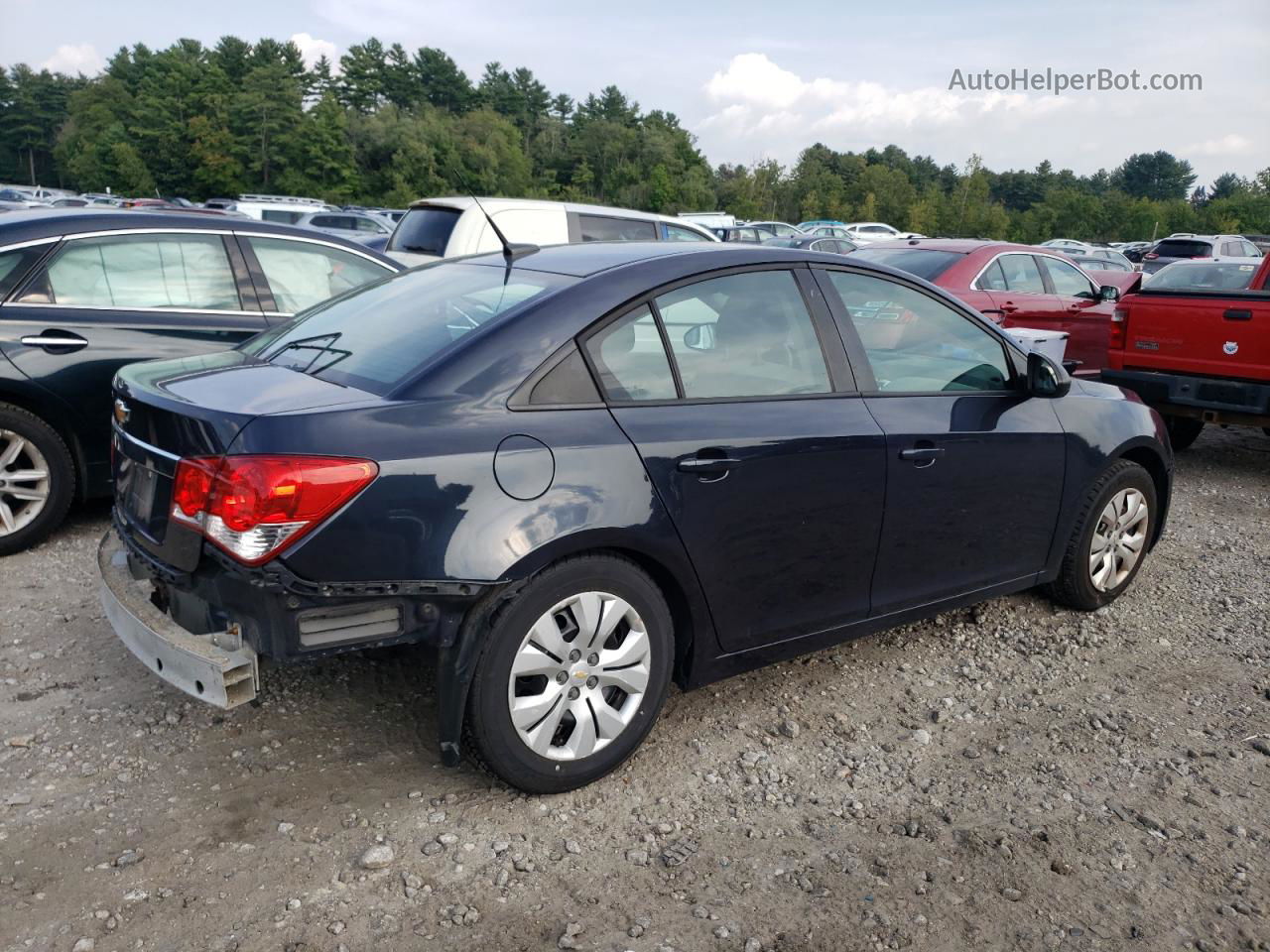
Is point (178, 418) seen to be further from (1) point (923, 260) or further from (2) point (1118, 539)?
(1) point (923, 260)

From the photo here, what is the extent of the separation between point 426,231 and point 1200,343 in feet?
20.9

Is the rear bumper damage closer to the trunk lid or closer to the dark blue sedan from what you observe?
the dark blue sedan

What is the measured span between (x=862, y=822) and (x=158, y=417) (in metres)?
2.39

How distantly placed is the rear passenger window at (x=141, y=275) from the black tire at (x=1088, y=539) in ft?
14.4

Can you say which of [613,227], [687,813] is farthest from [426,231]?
[687,813]

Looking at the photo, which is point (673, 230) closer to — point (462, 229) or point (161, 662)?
point (462, 229)

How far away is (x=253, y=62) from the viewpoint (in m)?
97.1

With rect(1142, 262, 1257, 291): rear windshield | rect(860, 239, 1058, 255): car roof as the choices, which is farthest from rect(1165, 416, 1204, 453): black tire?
rect(860, 239, 1058, 255): car roof

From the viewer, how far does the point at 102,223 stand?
5371mm

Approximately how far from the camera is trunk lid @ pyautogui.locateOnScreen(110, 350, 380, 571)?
9.48 feet

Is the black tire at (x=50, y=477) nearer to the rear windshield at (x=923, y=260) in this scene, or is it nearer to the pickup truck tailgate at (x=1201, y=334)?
the rear windshield at (x=923, y=260)

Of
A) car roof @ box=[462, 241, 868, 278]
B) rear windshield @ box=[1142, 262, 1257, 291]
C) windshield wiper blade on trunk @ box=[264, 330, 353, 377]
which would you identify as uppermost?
car roof @ box=[462, 241, 868, 278]

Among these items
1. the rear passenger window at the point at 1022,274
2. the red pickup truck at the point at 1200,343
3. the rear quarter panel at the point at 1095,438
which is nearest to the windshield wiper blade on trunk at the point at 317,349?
the rear quarter panel at the point at 1095,438

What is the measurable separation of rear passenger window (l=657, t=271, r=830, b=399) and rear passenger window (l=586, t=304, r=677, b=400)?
6 centimetres
